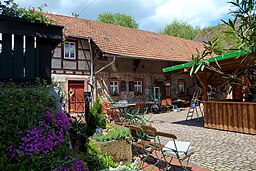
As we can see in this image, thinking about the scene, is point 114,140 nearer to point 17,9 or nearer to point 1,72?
point 1,72

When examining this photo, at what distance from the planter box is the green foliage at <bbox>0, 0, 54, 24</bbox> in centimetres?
189

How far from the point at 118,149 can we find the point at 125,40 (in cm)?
1203

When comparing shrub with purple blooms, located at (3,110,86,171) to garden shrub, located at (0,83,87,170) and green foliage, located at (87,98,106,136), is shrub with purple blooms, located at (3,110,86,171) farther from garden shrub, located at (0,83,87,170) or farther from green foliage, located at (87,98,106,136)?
green foliage, located at (87,98,106,136)

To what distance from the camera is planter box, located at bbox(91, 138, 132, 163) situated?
2801mm

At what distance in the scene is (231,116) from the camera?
6949 mm

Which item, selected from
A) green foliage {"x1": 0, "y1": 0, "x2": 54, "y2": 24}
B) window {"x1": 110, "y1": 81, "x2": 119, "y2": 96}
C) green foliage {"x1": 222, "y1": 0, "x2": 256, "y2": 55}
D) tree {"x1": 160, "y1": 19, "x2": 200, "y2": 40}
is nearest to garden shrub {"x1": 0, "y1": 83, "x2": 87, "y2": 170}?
green foliage {"x1": 0, "y1": 0, "x2": 54, "y2": 24}

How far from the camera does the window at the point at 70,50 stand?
11406 mm

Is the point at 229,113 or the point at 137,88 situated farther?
the point at 137,88

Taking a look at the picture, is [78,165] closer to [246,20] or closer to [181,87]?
[246,20]

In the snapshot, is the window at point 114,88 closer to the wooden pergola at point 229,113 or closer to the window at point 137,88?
the window at point 137,88

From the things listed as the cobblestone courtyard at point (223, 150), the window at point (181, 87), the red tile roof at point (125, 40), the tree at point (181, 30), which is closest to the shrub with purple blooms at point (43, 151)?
the cobblestone courtyard at point (223, 150)

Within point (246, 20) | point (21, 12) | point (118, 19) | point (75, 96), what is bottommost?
point (75, 96)

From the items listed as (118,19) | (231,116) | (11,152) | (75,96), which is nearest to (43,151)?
(11,152)

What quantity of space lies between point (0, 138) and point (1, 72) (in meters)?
1.01
